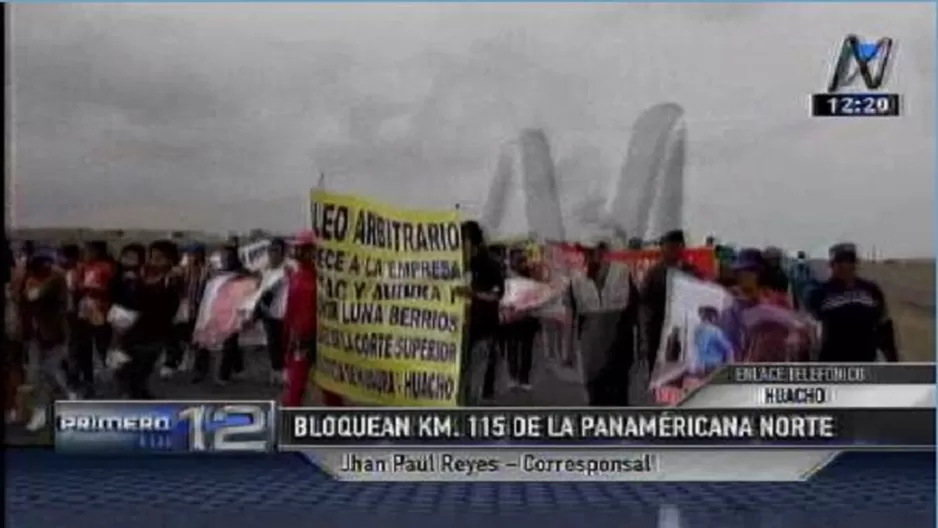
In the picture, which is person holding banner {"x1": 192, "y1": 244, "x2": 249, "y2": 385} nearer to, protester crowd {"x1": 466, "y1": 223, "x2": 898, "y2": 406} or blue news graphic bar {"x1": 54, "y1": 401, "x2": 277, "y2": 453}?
blue news graphic bar {"x1": 54, "y1": 401, "x2": 277, "y2": 453}

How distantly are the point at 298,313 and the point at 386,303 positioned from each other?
0.30 m

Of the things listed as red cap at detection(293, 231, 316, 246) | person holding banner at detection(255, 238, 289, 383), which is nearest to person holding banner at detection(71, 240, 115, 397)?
person holding banner at detection(255, 238, 289, 383)

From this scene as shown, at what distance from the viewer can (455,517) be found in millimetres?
4113

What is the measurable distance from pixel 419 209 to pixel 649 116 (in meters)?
0.84

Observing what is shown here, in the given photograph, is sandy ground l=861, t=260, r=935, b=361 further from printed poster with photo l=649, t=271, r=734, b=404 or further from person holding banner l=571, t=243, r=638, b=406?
person holding banner l=571, t=243, r=638, b=406

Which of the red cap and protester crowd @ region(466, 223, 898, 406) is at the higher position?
the red cap

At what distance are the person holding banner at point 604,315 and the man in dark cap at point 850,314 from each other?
2.06 feet

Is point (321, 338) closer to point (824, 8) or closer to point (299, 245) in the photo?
point (299, 245)

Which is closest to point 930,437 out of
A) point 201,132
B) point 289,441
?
point 289,441

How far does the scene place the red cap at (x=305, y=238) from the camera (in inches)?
157

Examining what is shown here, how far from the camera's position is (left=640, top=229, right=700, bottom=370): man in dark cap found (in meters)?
3.98

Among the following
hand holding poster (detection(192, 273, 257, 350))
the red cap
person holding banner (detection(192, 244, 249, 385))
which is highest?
the red cap

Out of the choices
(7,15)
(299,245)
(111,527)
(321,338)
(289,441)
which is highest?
(7,15)

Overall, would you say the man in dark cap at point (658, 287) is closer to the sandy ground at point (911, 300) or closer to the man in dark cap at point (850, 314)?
the man in dark cap at point (850, 314)
